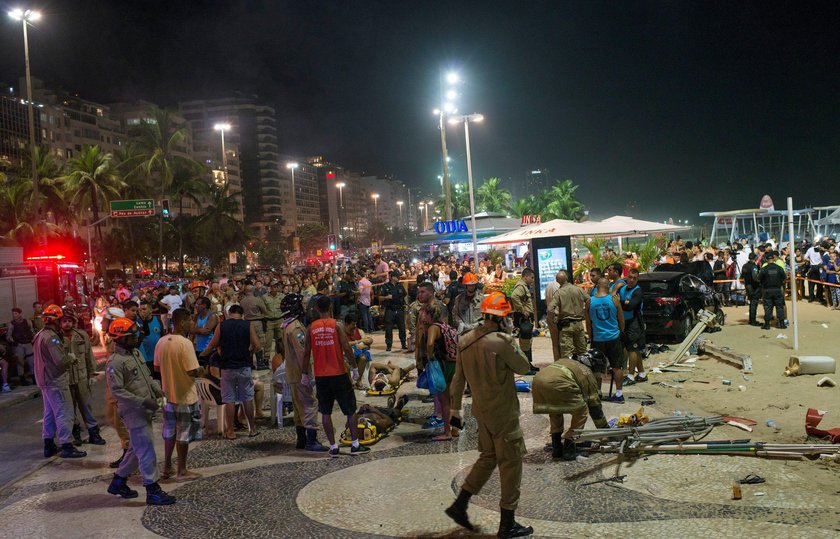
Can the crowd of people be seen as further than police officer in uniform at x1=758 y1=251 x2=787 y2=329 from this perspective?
No

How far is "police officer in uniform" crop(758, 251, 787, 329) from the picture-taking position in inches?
551

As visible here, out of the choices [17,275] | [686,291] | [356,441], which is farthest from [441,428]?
[17,275]

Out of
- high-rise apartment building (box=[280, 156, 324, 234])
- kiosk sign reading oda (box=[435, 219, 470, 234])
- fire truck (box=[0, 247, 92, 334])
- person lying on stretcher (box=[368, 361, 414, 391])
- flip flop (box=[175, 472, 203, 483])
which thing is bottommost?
flip flop (box=[175, 472, 203, 483])

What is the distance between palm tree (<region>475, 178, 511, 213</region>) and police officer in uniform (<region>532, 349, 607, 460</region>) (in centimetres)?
6046

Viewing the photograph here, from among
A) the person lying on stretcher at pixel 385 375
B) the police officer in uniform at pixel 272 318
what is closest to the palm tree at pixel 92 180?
the police officer in uniform at pixel 272 318

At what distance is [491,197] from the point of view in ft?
221

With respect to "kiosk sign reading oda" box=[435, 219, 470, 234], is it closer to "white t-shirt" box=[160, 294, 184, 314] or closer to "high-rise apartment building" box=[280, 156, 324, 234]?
"white t-shirt" box=[160, 294, 184, 314]

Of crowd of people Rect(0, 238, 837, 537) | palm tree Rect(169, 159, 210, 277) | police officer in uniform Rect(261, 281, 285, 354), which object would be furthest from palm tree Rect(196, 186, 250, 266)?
crowd of people Rect(0, 238, 837, 537)

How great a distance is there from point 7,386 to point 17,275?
9.06 meters

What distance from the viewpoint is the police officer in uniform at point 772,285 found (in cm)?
1399

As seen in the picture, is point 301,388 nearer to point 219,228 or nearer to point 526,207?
point 526,207

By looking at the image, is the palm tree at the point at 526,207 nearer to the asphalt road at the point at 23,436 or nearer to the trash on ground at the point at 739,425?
the asphalt road at the point at 23,436

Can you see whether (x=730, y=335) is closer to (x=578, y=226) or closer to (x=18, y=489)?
(x=578, y=226)

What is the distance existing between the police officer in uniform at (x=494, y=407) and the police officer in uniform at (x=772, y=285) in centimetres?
1103
